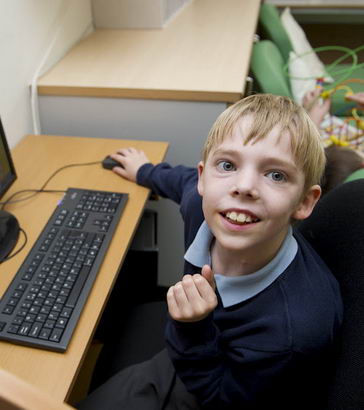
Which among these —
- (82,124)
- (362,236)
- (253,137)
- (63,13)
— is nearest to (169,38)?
(63,13)

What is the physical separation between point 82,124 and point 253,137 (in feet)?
2.84

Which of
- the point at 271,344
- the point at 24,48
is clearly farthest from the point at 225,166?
the point at 24,48

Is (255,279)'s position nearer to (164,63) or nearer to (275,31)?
(164,63)

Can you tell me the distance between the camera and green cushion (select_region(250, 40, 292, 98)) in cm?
179

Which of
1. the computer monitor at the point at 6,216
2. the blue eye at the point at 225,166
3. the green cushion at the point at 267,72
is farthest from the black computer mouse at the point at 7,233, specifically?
the green cushion at the point at 267,72

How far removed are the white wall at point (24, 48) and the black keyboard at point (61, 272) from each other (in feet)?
1.32

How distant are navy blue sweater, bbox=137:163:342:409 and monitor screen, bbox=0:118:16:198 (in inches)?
20.7

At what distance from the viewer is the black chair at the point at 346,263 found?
566 millimetres

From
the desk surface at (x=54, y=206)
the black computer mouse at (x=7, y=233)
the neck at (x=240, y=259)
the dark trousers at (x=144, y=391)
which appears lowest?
the dark trousers at (x=144, y=391)

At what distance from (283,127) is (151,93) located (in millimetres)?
707

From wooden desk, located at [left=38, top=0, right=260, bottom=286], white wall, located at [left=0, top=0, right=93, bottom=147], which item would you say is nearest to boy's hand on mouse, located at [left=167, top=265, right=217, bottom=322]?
wooden desk, located at [left=38, top=0, right=260, bottom=286]

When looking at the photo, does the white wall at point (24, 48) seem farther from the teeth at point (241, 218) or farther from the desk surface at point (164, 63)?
the teeth at point (241, 218)

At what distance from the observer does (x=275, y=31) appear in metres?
2.34

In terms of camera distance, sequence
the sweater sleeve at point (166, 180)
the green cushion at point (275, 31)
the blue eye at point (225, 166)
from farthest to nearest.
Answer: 1. the green cushion at point (275, 31)
2. the sweater sleeve at point (166, 180)
3. the blue eye at point (225, 166)
